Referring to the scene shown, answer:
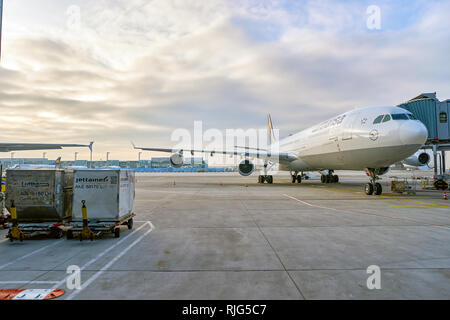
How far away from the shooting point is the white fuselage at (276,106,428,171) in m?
11.4

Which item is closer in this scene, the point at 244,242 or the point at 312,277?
the point at 312,277

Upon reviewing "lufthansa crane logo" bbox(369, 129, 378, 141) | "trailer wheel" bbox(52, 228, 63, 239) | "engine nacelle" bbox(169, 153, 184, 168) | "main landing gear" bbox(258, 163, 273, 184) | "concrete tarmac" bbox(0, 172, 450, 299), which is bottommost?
"concrete tarmac" bbox(0, 172, 450, 299)

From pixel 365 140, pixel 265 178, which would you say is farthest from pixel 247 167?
pixel 365 140

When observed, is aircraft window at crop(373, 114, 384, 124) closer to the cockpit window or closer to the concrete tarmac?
the cockpit window

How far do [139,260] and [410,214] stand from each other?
9028mm

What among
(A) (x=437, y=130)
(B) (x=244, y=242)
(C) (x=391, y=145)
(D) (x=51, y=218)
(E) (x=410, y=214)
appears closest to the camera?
(B) (x=244, y=242)

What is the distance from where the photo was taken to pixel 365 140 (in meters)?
12.8

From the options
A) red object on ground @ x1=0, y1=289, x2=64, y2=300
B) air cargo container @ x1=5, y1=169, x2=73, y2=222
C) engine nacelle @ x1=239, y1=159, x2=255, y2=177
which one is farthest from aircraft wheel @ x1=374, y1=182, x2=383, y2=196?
red object on ground @ x1=0, y1=289, x2=64, y2=300

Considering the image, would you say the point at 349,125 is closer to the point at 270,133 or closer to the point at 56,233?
the point at 56,233

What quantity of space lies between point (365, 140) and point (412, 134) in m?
2.02
